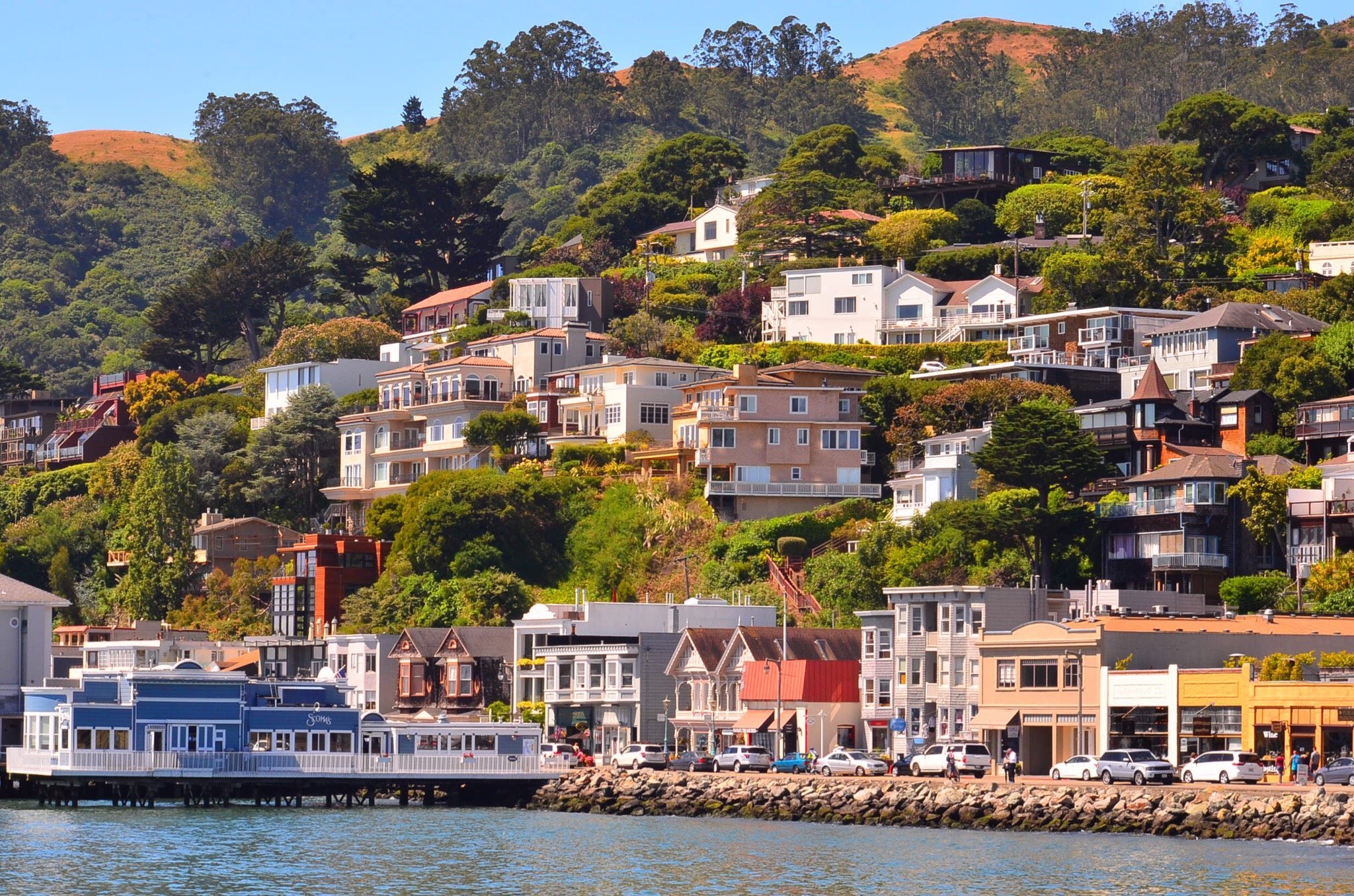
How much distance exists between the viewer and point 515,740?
8675 cm

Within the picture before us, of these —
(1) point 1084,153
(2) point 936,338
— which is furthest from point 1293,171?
(2) point 936,338

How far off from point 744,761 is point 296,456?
52.7 meters

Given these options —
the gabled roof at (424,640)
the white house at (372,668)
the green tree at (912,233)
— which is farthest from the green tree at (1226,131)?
the white house at (372,668)

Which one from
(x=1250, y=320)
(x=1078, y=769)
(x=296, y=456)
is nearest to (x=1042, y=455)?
(x=1250, y=320)

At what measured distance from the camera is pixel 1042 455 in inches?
3748

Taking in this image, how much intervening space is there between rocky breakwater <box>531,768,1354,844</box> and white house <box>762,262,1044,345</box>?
46330 millimetres

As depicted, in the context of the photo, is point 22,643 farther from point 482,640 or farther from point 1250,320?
point 1250,320

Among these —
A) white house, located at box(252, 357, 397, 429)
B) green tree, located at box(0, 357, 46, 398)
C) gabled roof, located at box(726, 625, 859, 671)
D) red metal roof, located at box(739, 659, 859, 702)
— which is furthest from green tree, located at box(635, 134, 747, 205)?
red metal roof, located at box(739, 659, 859, 702)

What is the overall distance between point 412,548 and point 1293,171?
66.6 meters

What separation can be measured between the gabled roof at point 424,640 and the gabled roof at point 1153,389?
3177cm

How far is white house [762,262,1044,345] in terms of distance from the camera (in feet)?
408

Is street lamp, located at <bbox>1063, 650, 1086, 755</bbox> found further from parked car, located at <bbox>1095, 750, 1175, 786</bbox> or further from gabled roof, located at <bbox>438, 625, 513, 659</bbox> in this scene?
gabled roof, located at <bbox>438, 625, 513, 659</bbox>

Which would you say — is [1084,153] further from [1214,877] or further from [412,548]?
[1214,877]

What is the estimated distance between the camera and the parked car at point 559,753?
88.2m
